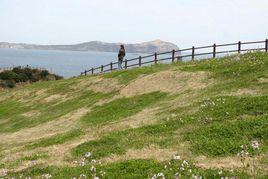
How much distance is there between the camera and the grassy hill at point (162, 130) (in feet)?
37.1

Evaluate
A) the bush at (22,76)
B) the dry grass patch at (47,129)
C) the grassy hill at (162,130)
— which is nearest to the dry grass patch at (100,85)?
the grassy hill at (162,130)

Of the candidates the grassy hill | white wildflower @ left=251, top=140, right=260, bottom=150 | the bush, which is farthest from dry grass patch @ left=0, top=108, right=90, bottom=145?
the bush

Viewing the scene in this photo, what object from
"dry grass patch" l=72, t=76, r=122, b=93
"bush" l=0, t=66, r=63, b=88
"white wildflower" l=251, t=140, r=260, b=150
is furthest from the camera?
"bush" l=0, t=66, r=63, b=88

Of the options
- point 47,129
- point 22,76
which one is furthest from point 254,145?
point 22,76

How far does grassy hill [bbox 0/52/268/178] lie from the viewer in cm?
1130

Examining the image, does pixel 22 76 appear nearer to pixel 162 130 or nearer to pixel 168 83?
pixel 168 83

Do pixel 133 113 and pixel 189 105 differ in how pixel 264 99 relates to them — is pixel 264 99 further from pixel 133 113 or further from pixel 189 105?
pixel 133 113

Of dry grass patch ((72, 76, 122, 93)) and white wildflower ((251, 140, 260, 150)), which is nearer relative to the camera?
white wildflower ((251, 140, 260, 150))

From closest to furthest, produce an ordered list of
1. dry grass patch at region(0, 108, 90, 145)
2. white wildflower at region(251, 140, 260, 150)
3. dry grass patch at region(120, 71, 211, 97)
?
white wildflower at region(251, 140, 260, 150), dry grass patch at region(0, 108, 90, 145), dry grass patch at region(120, 71, 211, 97)

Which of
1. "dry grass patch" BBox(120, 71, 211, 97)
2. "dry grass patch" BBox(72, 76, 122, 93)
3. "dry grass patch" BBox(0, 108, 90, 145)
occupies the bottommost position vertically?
"dry grass patch" BBox(0, 108, 90, 145)

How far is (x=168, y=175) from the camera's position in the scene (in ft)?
33.7

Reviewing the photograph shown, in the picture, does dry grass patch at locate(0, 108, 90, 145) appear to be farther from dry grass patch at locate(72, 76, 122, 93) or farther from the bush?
the bush

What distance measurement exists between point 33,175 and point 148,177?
157 inches

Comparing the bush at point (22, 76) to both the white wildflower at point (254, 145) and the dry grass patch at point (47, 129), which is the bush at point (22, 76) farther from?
the white wildflower at point (254, 145)
